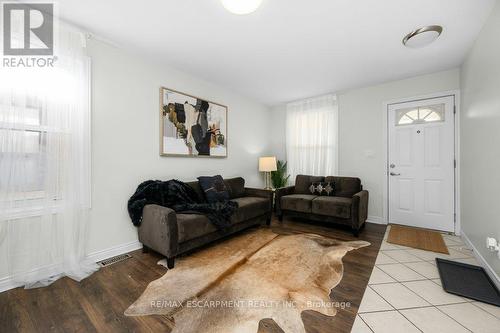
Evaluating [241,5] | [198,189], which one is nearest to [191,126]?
[198,189]

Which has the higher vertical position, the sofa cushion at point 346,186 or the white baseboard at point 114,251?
the sofa cushion at point 346,186

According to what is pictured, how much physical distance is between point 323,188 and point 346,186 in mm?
390

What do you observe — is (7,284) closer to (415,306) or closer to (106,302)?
(106,302)

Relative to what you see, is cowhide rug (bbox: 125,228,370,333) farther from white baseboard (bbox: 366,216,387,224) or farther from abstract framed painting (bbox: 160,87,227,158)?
abstract framed painting (bbox: 160,87,227,158)

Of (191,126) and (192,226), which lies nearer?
(192,226)

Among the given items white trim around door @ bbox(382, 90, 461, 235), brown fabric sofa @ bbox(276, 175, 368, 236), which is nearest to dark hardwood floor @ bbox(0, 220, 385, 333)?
brown fabric sofa @ bbox(276, 175, 368, 236)

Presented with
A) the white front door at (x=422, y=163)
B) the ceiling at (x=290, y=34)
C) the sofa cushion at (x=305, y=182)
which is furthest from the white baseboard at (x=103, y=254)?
the white front door at (x=422, y=163)

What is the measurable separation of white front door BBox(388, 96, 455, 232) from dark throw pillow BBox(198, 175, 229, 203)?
2942 millimetres

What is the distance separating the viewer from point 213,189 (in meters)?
3.14

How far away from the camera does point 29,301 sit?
5.30 feet

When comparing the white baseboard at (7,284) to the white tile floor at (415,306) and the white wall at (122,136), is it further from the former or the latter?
the white tile floor at (415,306)

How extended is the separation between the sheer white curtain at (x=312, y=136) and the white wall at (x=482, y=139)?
1.84m

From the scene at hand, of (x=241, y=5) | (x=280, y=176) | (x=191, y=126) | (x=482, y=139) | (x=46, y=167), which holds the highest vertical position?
(x=241, y=5)

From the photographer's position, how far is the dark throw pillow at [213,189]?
3.07 m
